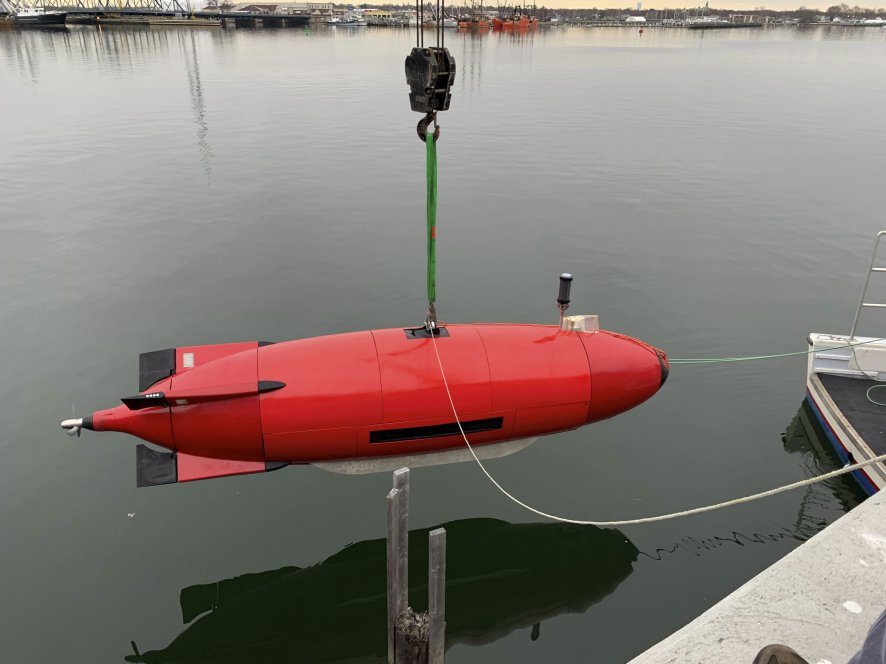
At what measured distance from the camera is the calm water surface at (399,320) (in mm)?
8359

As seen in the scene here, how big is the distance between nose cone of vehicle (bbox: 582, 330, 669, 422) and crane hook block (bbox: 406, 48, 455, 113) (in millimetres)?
4482

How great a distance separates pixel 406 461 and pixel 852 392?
8536mm

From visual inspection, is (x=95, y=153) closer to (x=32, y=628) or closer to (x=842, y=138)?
(x=32, y=628)

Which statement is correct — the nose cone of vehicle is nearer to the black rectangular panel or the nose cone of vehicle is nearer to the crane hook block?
the black rectangular panel

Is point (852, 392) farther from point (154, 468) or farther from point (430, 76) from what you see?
point (154, 468)

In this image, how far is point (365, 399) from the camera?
857 centimetres

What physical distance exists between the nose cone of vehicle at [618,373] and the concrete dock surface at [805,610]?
3.52m

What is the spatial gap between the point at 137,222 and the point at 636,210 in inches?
771

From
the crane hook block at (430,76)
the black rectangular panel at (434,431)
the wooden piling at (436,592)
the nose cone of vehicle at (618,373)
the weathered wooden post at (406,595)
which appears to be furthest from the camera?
the nose cone of vehicle at (618,373)

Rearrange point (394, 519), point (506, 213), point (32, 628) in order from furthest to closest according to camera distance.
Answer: point (506, 213), point (32, 628), point (394, 519)

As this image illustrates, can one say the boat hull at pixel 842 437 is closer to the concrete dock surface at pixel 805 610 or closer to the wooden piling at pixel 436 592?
the concrete dock surface at pixel 805 610

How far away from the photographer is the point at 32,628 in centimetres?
779

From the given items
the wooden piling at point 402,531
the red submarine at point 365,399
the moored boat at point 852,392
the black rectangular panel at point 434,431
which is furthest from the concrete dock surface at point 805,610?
the black rectangular panel at point 434,431

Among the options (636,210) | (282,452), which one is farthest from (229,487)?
(636,210)
